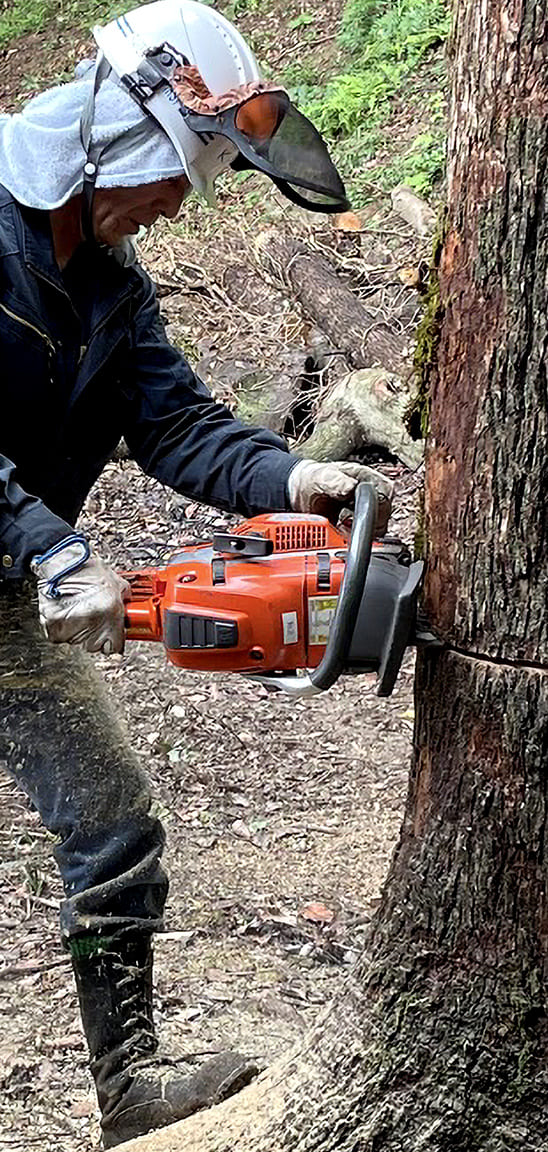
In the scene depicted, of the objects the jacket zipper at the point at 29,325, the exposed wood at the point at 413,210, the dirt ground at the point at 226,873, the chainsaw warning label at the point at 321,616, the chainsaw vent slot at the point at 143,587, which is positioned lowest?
the dirt ground at the point at 226,873

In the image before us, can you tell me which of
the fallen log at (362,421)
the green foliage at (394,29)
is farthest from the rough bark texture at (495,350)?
the green foliage at (394,29)

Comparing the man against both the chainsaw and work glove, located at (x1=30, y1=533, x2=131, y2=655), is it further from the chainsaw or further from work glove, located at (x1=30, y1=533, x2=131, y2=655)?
the chainsaw

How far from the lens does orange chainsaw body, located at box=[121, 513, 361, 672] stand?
2.08m

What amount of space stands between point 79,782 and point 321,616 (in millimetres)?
823

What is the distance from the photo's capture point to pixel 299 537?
2221 millimetres

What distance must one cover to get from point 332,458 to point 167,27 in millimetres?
3874

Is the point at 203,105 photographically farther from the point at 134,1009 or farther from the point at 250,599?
the point at 134,1009

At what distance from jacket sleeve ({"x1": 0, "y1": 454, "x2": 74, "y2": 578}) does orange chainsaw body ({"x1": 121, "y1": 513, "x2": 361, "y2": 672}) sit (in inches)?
8.3

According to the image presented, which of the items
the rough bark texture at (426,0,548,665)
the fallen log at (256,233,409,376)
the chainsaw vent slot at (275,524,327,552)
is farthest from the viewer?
the fallen log at (256,233,409,376)

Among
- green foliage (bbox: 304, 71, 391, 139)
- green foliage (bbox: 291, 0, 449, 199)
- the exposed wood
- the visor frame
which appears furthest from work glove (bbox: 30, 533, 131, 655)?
green foliage (bbox: 304, 71, 391, 139)

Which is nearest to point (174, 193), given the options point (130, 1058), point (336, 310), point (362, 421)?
point (130, 1058)

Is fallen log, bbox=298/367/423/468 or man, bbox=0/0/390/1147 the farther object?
fallen log, bbox=298/367/423/468

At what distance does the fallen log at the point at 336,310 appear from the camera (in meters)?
6.71

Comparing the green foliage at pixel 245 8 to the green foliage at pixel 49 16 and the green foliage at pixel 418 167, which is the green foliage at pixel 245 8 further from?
the green foliage at pixel 418 167
